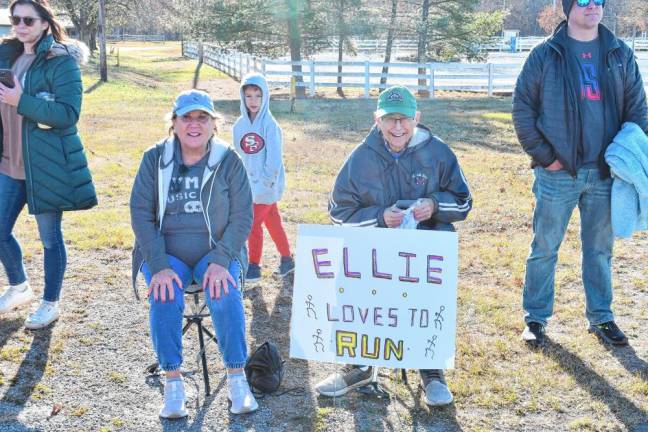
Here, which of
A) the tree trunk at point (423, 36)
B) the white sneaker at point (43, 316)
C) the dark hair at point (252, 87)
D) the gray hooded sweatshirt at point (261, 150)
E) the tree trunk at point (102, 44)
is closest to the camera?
the white sneaker at point (43, 316)

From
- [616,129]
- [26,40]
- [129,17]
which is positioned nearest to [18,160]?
[26,40]

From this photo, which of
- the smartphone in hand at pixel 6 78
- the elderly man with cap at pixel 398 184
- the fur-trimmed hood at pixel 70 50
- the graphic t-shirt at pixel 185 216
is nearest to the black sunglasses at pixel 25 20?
the fur-trimmed hood at pixel 70 50

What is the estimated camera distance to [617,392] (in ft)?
13.0

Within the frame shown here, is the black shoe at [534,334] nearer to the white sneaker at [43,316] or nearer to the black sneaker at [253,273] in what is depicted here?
the black sneaker at [253,273]

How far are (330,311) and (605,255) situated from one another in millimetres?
1916

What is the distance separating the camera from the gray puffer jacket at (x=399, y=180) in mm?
3891

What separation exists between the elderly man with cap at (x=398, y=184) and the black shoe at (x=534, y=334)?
36.6 inches

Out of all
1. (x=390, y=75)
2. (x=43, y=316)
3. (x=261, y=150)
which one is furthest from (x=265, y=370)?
(x=390, y=75)

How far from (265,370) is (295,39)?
21914 millimetres

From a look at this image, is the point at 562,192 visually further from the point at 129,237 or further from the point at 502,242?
the point at 129,237

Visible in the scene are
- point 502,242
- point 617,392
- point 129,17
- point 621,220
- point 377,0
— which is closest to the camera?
point 617,392

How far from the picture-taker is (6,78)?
4258 millimetres

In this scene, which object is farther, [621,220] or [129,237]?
[129,237]

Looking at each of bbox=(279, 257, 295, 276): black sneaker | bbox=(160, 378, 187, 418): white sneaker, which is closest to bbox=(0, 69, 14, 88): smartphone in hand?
bbox=(160, 378, 187, 418): white sneaker
